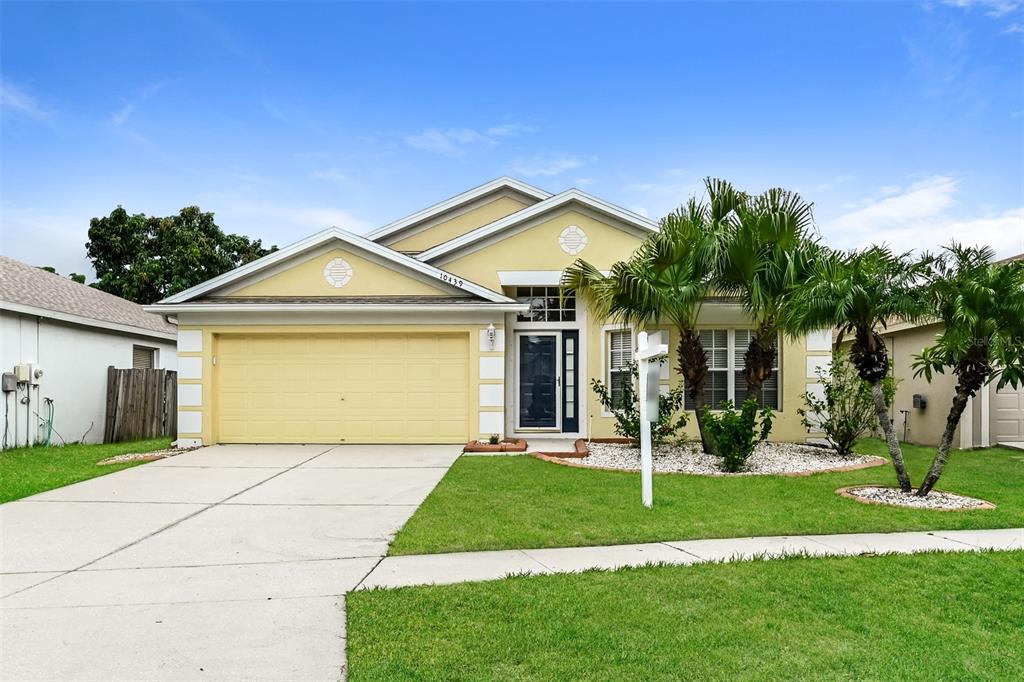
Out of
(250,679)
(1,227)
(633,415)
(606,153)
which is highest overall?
(606,153)

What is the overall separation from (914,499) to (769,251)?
15.1 ft

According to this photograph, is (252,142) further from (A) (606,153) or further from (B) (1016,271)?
(B) (1016,271)

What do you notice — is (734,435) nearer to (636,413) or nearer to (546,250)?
(636,413)

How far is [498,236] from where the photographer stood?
14.7m

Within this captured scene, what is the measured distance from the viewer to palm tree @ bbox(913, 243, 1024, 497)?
302 inches

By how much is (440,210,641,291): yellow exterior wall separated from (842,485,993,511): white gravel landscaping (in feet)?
23.1

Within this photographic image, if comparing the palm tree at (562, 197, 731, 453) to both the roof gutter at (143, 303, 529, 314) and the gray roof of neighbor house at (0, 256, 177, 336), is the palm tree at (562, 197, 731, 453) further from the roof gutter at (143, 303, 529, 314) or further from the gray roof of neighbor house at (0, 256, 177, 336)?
the gray roof of neighbor house at (0, 256, 177, 336)

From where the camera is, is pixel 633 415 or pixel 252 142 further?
pixel 252 142

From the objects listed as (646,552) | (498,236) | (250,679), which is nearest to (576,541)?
(646,552)

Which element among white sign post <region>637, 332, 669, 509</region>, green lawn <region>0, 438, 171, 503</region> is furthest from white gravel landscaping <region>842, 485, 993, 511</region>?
green lawn <region>0, 438, 171, 503</region>

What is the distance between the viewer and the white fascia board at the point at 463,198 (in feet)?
60.5

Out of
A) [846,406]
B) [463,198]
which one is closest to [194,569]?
[846,406]

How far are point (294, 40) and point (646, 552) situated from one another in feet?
44.7

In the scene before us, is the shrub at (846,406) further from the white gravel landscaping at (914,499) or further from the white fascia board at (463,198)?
the white fascia board at (463,198)
